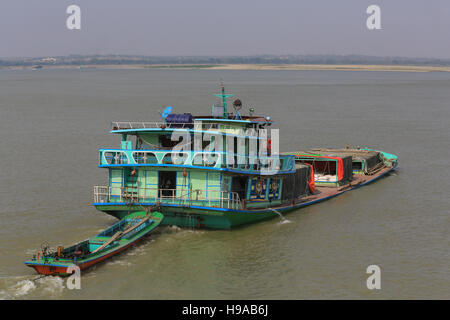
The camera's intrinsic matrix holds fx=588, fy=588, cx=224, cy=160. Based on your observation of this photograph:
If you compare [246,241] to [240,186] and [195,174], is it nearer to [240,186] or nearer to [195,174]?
[240,186]

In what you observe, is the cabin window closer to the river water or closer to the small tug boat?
the river water

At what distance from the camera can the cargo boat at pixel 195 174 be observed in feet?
85.3

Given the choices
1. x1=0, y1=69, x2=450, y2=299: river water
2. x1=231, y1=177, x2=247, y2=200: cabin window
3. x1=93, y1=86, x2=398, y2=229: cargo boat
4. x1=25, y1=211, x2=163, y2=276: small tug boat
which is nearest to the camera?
Answer: x1=25, y1=211, x2=163, y2=276: small tug boat

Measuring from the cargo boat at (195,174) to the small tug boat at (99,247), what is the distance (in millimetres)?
982

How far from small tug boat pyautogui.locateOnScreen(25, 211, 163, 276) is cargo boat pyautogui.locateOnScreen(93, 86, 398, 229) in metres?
0.98

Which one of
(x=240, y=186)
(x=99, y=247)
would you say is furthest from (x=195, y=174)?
(x=99, y=247)

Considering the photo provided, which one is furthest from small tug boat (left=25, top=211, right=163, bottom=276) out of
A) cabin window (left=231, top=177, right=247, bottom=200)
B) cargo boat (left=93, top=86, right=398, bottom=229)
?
cabin window (left=231, top=177, right=247, bottom=200)

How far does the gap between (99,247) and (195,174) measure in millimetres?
6017

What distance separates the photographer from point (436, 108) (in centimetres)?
9025

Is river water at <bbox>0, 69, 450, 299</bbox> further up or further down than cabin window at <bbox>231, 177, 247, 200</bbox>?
further down

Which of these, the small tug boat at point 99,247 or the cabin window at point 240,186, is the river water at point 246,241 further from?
the cabin window at point 240,186

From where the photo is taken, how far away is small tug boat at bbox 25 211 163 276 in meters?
20.3

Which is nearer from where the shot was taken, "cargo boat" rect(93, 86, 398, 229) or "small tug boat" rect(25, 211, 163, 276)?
"small tug boat" rect(25, 211, 163, 276)
